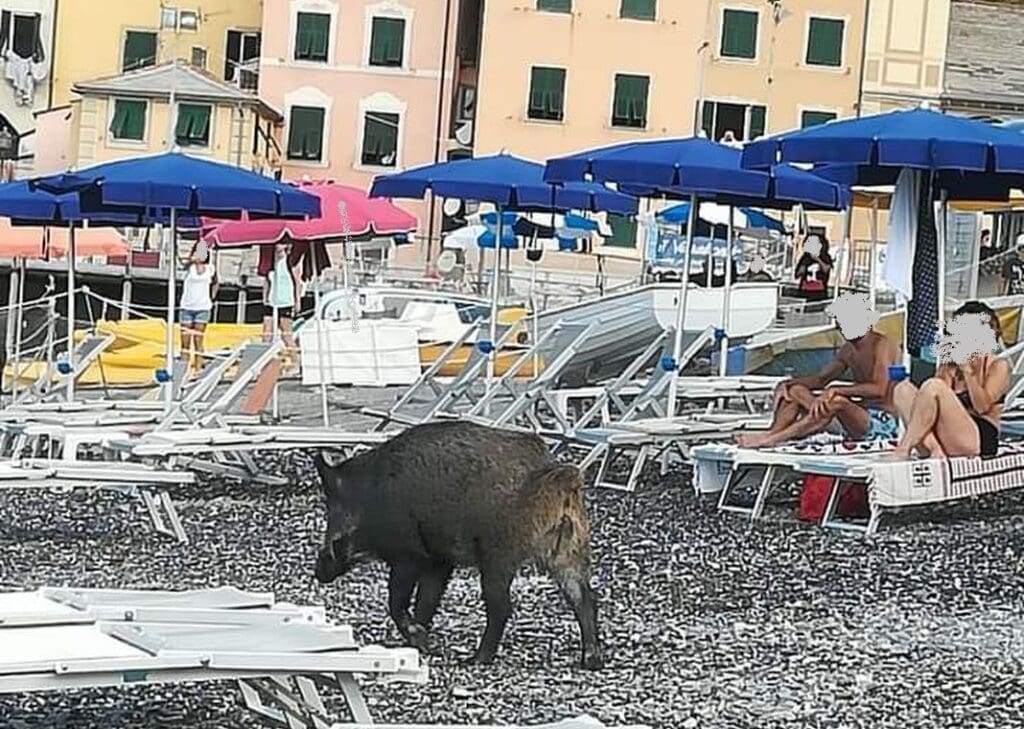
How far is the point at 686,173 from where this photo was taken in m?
12.9

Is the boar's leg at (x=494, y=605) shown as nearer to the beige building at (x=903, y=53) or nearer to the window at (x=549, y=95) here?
the beige building at (x=903, y=53)

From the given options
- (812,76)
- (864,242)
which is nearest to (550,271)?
(864,242)

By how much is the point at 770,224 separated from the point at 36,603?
79.3ft

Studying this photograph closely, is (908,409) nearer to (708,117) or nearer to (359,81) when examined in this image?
(708,117)

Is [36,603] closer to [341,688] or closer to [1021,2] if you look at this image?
[341,688]

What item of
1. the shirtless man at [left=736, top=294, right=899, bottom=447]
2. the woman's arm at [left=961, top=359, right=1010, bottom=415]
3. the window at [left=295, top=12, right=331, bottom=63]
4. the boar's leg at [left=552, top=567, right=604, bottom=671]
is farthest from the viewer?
the window at [left=295, top=12, right=331, bottom=63]

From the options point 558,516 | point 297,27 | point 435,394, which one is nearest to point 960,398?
point 558,516

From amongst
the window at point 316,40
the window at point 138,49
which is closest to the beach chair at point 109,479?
the window at point 316,40

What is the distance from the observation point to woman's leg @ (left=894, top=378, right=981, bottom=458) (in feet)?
35.7

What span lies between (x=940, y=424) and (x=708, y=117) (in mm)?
40814

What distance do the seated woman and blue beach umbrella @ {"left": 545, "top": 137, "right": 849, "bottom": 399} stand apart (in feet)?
6.82

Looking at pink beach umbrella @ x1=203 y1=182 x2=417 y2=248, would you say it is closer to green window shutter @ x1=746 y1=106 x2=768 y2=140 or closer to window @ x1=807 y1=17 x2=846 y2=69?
green window shutter @ x1=746 y1=106 x2=768 y2=140

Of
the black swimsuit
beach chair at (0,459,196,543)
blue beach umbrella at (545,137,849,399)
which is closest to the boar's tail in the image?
beach chair at (0,459,196,543)

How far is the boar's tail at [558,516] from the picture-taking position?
7160 mm
